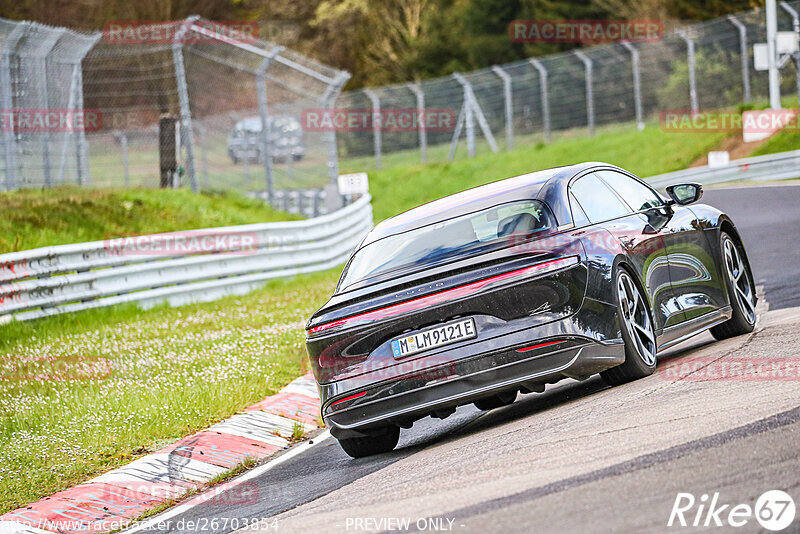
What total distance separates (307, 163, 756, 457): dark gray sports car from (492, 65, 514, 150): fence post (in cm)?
2950

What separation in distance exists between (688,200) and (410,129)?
3264cm

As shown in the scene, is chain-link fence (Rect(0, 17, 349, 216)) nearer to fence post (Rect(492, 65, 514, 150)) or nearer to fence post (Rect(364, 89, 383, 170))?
fence post (Rect(364, 89, 383, 170))

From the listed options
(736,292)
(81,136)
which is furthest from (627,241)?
(81,136)

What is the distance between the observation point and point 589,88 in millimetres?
36844

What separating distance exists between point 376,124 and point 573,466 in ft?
116

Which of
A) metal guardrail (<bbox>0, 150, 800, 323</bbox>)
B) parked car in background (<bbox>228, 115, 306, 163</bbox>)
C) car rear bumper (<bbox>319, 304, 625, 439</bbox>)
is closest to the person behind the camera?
car rear bumper (<bbox>319, 304, 625, 439</bbox>)

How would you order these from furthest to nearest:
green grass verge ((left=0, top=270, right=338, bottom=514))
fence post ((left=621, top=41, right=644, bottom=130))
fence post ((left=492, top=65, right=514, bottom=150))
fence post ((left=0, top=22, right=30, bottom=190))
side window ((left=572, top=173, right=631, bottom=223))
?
1. fence post ((left=492, top=65, right=514, bottom=150))
2. fence post ((left=621, top=41, right=644, bottom=130))
3. fence post ((left=0, top=22, right=30, bottom=190))
4. green grass verge ((left=0, top=270, right=338, bottom=514))
5. side window ((left=572, top=173, right=631, bottom=223))

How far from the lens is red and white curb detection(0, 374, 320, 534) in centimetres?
663

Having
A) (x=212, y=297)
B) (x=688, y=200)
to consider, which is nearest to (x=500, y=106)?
(x=212, y=297)

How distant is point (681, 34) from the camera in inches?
1387

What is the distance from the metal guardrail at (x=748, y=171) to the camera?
87.2 feet

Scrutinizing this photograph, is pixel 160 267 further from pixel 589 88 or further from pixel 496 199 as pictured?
pixel 589 88

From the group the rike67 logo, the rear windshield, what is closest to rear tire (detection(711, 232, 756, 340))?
the rear windshield

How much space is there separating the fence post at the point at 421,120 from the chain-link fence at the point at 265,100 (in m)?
0.09
